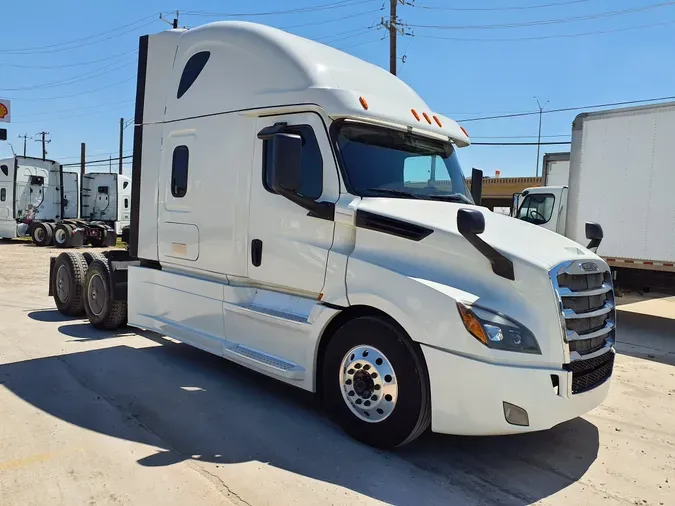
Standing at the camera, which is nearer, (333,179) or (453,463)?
(453,463)

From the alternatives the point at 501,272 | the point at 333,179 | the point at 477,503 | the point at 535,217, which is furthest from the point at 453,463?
the point at 535,217

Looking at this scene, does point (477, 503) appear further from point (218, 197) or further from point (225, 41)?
point (225, 41)

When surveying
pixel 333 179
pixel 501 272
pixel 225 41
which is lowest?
pixel 501 272

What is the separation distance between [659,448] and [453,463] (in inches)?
73.4

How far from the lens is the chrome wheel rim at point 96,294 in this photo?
24.4 ft

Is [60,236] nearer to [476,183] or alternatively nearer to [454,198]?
[476,183]

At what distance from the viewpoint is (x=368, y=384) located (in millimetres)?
4047

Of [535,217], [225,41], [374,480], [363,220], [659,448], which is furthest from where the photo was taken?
[535,217]

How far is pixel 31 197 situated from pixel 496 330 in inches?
1046

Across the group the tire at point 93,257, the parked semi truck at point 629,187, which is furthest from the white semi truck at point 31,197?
the parked semi truck at point 629,187

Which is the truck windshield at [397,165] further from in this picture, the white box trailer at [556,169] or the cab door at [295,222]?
the white box trailer at [556,169]

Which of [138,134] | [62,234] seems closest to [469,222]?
[138,134]

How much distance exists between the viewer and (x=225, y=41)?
5.34 metres

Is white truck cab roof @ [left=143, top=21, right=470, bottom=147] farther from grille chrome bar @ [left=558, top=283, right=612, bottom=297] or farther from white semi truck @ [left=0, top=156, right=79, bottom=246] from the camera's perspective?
white semi truck @ [left=0, top=156, right=79, bottom=246]
